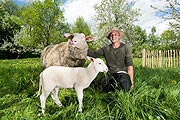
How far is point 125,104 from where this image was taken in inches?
171

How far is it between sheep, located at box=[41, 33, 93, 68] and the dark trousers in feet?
1.80

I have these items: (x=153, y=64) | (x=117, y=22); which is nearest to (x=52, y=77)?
(x=153, y=64)

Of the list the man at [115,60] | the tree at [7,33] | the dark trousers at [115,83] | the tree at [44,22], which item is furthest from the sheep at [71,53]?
the tree at [7,33]

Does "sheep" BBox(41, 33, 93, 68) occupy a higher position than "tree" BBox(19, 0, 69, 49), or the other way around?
"tree" BBox(19, 0, 69, 49)

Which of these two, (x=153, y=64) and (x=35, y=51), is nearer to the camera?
(x=153, y=64)

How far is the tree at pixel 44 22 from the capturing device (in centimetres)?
2986

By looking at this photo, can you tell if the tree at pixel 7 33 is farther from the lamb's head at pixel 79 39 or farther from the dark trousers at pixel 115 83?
the lamb's head at pixel 79 39

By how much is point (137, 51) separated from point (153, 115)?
125ft

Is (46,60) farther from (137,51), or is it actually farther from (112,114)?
(137,51)

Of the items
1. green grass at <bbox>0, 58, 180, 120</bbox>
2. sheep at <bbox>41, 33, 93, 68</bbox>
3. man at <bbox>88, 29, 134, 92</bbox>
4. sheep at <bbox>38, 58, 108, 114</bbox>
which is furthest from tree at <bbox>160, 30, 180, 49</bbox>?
sheep at <bbox>38, 58, 108, 114</bbox>

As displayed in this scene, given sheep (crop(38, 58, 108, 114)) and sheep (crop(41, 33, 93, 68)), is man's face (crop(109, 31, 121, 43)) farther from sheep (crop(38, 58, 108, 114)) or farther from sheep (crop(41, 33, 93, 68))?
sheep (crop(38, 58, 108, 114))

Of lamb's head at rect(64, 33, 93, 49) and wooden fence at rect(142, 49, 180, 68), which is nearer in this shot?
lamb's head at rect(64, 33, 93, 49)

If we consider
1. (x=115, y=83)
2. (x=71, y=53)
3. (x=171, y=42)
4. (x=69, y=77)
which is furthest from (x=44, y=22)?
(x=69, y=77)

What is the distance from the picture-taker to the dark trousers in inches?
204
